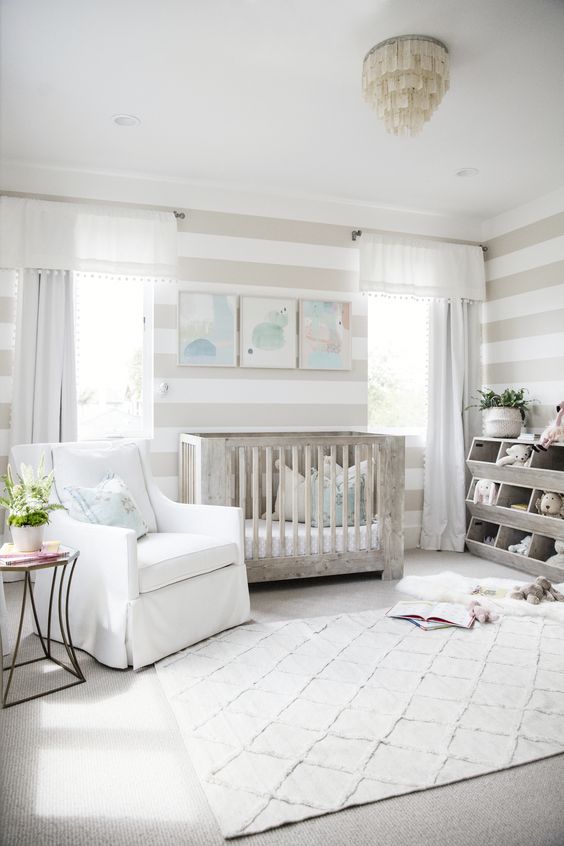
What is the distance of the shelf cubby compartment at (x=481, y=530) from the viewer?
4461mm

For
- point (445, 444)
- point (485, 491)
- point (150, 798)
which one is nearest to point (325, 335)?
point (445, 444)

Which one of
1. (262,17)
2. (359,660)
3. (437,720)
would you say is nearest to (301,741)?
(437,720)

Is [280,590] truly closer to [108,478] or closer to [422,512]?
[108,478]

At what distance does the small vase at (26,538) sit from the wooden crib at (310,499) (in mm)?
1179

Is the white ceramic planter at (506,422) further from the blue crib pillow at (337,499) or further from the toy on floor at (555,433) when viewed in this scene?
the blue crib pillow at (337,499)

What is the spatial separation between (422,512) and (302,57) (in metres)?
3.11

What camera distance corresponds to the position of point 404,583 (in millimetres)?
3555

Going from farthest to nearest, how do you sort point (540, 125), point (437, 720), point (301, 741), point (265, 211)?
point (265, 211), point (540, 125), point (437, 720), point (301, 741)

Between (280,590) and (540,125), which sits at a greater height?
(540,125)

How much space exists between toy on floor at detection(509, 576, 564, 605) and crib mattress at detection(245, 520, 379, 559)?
81 cm

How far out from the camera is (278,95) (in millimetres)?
2947

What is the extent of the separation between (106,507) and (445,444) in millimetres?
2702

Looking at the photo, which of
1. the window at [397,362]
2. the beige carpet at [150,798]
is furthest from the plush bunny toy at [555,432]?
the beige carpet at [150,798]

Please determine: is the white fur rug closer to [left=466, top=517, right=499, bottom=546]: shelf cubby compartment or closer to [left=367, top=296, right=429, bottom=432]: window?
[left=466, top=517, right=499, bottom=546]: shelf cubby compartment
